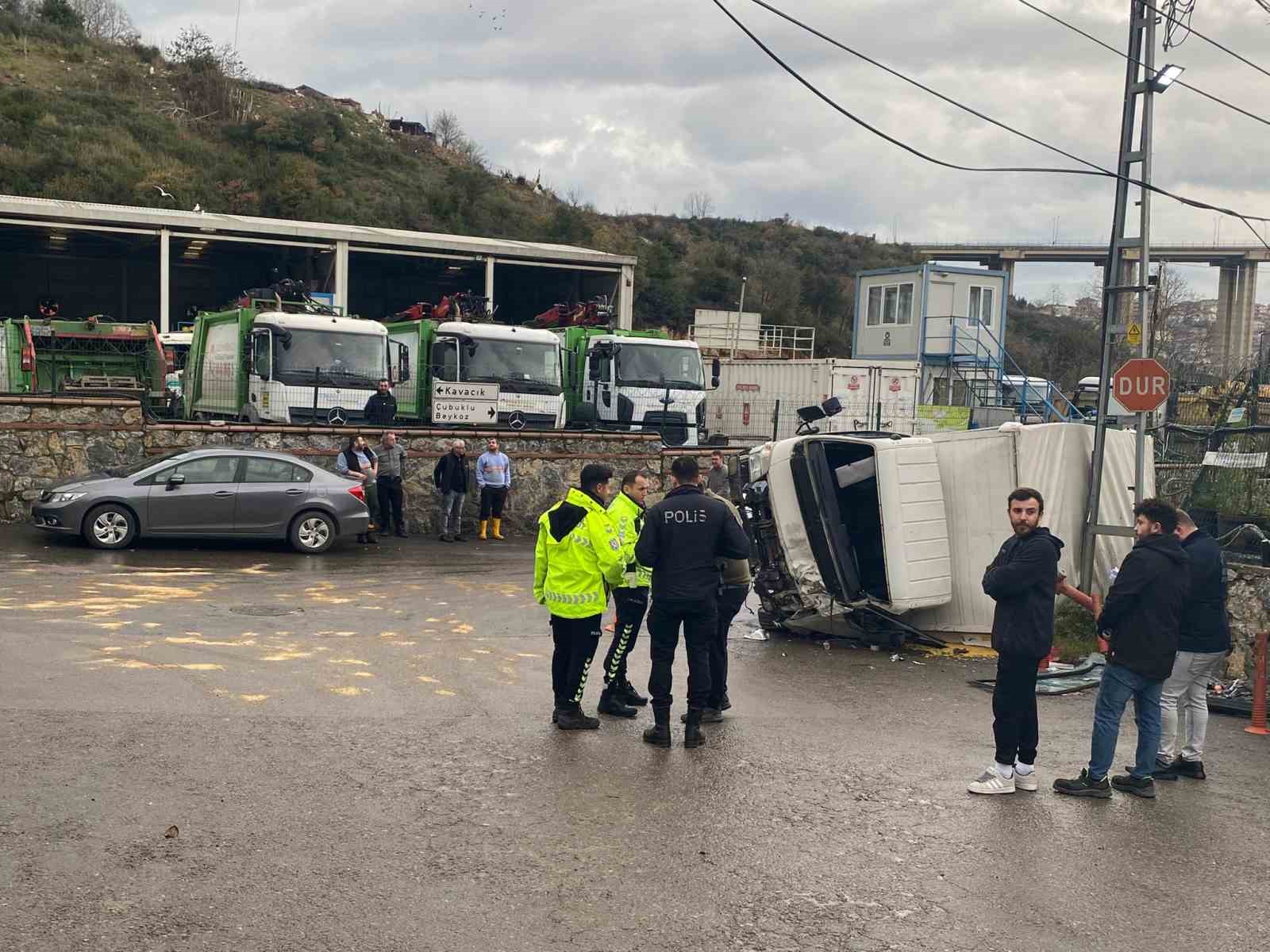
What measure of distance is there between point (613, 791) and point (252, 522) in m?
11.3

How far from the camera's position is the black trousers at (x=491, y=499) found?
20391 mm

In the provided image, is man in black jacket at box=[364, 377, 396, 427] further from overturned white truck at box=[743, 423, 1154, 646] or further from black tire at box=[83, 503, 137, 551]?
overturned white truck at box=[743, 423, 1154, 646]

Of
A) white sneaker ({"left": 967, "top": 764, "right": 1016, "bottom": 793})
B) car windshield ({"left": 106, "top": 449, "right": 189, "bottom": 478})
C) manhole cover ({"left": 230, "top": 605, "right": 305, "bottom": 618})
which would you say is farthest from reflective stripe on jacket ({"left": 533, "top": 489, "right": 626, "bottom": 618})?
car windshield ({"left": 106, "top": 449, "right": 189, "bottom": 478})

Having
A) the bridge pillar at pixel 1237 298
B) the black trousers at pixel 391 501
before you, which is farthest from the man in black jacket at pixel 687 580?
the bridge pillar at pixel 1237 298

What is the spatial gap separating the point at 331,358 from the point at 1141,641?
1729 centimetres

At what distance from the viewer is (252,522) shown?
17031mm

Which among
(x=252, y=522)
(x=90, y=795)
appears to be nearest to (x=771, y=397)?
(x=252, y=522)

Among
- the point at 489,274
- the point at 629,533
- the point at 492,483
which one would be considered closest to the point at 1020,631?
the point at 629,533

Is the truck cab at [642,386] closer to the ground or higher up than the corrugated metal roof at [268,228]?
closer to the ground

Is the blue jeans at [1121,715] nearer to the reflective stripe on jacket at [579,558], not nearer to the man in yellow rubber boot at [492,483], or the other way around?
the reflective stripe on jacket at [579,558]

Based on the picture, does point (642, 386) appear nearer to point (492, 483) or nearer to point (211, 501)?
point (492, 483)

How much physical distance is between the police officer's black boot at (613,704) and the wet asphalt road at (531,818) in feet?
0.79

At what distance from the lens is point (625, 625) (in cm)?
888

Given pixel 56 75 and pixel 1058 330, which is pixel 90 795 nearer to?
pixel 56 75
